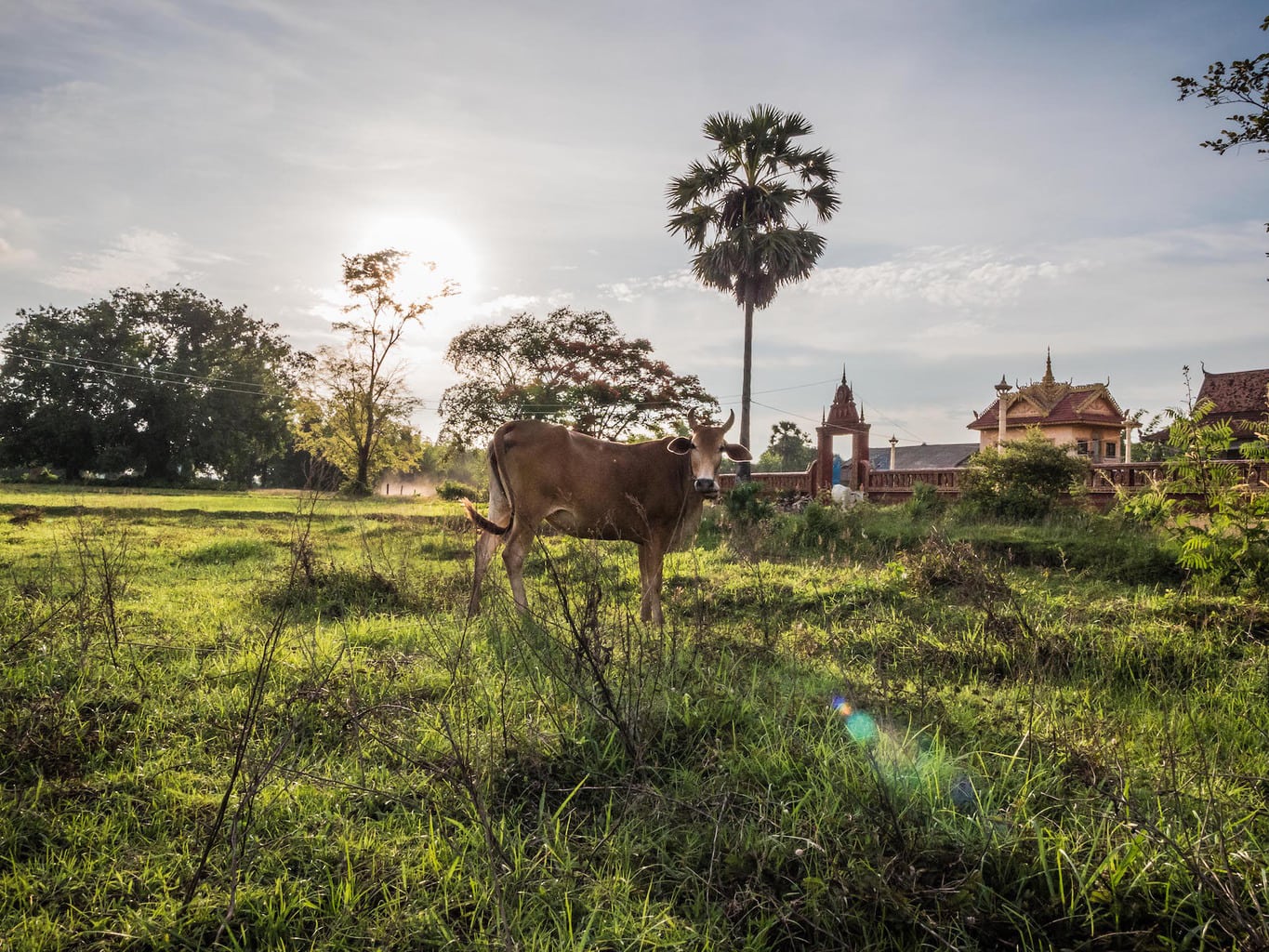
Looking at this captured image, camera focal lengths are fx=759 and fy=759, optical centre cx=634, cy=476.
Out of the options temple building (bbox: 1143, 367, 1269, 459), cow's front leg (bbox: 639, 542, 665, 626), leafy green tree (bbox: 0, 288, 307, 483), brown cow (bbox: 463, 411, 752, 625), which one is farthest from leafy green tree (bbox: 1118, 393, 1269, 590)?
leafy green tree (bbox: 0, 288, 307, 483)

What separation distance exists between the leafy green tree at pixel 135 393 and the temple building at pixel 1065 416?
3343cm

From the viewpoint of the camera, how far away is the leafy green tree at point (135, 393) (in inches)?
1575

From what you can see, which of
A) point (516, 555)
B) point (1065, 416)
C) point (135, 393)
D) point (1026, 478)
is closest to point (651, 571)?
point (516, 555)

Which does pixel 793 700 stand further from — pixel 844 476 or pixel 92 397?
pixel 92 397

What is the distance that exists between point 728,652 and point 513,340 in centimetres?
2922

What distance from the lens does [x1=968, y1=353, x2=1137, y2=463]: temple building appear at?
109 ft

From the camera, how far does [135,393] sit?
41000 millimetres

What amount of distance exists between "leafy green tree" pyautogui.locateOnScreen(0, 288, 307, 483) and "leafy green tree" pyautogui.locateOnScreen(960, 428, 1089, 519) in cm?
3260

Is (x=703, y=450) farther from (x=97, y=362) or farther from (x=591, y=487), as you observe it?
(x=97, y=362)

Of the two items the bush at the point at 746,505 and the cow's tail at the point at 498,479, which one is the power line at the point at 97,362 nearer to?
the bush at the point at 746,505

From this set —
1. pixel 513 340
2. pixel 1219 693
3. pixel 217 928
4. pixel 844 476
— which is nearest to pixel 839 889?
pixel 217 928

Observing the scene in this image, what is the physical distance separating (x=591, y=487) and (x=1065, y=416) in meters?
32.9

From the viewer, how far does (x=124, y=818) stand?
2.89 meters

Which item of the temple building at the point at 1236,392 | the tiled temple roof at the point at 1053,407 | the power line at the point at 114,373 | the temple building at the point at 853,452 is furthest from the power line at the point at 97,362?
the temple building at the point at 1236,392
